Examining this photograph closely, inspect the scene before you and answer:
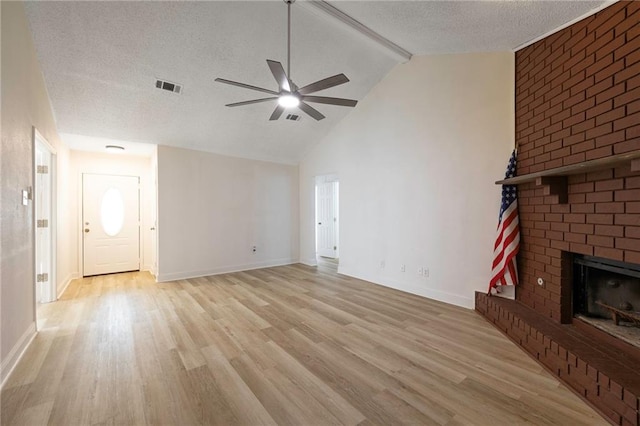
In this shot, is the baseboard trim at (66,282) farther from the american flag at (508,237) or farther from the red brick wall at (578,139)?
the red brick wall at (578,139)

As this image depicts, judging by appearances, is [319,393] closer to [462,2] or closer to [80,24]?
[462,2]

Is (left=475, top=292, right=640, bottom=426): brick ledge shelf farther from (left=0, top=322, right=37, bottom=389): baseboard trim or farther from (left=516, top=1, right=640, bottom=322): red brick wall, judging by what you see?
(left=0, top=322, right=37, bottom=389): baseboard trim

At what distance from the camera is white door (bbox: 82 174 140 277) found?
17.8 feet

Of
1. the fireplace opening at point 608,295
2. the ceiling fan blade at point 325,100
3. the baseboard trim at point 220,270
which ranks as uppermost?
the ceiling fan blade at point 325,100

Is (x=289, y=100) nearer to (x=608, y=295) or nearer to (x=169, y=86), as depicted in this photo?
(x=169, y=86)

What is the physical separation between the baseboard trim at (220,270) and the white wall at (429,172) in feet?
5.92

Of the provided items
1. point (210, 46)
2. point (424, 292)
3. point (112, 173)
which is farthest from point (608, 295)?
point (112, 173)

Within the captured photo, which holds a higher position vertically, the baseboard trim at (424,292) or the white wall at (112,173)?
the white wall at (112,173)

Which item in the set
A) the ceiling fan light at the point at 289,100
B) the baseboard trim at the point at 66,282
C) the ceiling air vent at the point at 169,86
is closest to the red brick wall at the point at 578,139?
the ceiling fan light at the point at 289,100

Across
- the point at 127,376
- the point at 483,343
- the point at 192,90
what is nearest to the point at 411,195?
the point at 483,343

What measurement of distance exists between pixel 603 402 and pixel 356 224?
3.80 m

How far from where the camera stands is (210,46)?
321cm

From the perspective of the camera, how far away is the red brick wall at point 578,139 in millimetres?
2006

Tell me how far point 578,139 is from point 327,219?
5.82 metres
